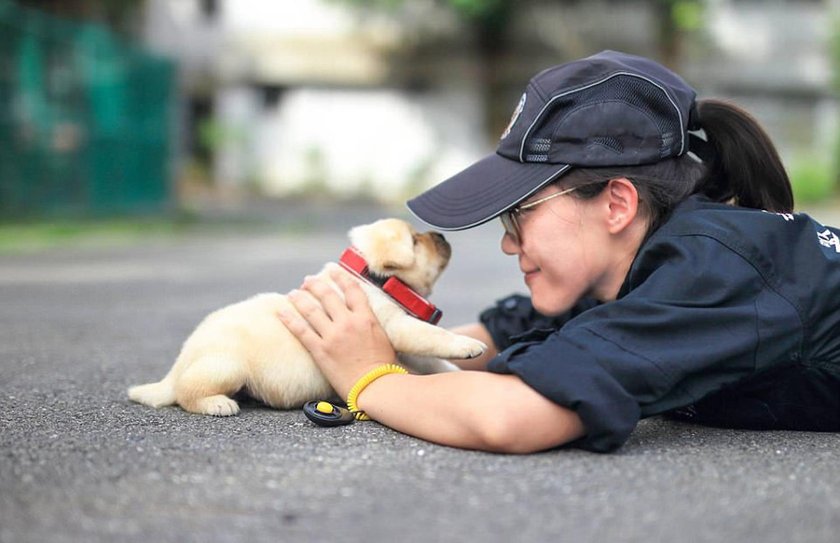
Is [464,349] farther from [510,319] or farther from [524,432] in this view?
[524,432]

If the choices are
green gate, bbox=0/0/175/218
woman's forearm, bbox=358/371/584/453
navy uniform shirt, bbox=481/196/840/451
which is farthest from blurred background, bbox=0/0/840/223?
navy uniform shirt, bbox=481/196/840/451

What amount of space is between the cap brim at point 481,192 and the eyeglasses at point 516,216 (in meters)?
0.05

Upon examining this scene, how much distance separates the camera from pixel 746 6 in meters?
20.7

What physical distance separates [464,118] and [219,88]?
15.9ft

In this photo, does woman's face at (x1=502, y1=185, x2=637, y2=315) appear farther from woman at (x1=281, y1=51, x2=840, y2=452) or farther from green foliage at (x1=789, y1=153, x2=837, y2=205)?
green foliage at (x1=789, y1=153, x2=837, y2=205)

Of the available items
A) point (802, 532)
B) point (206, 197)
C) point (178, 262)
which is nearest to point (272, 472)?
point (802, 532)

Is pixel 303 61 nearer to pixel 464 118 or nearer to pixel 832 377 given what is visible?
pixel 464 118

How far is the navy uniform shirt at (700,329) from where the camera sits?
206 centimetres

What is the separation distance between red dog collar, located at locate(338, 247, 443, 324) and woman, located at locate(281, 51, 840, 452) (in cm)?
14

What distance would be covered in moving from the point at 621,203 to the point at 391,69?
1846cm

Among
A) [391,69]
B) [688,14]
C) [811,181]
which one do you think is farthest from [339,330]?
[391,69]

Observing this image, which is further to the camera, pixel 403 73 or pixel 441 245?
pixel 403 73

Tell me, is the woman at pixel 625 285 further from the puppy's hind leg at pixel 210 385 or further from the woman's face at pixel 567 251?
the puppy's hind leg at pixel 210 385

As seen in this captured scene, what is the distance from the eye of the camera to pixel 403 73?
2044 centimetres
